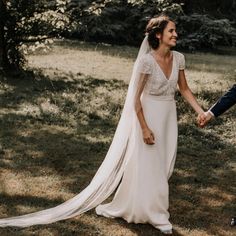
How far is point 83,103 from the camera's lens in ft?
41.6

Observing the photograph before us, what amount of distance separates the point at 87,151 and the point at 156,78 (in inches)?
149

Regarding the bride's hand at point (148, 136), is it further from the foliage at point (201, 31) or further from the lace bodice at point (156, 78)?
the foliage at point (201, 31)

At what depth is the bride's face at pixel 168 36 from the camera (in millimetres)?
5723

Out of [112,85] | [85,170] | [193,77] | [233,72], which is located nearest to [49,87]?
[112,85]

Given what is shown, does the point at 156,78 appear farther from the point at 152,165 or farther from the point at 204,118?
the point at 152,165

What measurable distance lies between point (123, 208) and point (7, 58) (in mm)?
11029

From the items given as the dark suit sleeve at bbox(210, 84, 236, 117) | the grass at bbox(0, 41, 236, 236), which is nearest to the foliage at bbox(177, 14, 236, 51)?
the grass at bbox(0, 41, 236, 236)

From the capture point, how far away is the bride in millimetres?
5777

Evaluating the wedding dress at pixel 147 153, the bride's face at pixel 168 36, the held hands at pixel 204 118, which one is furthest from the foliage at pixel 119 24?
the bride's face at pixel 168 36

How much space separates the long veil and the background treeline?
9.10m

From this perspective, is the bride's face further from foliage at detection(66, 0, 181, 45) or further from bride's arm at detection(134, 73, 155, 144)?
foliage at detection(66, 0, 181, 45)

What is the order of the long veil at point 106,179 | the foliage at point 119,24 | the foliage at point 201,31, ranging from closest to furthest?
the long veil at point 106,179
the foliage at point 201,31
the foliage at point 119,24

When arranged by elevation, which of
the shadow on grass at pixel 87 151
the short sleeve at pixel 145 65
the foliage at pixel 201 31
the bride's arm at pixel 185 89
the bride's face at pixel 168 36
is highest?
the bride's face at pixel 168 36

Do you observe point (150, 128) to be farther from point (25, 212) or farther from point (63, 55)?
point (63, 55)
